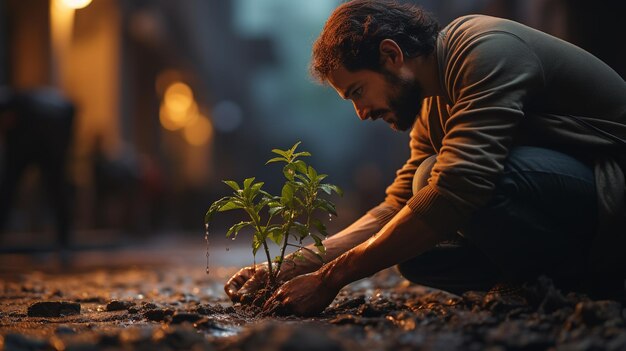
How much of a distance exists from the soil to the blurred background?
1210 millimetres

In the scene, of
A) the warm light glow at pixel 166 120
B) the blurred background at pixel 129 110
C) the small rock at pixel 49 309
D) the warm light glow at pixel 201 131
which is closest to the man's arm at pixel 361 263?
the small rock at pixel 49 309

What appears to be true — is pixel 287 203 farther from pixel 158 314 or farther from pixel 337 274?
pixel 158 314

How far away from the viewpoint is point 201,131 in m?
30.5

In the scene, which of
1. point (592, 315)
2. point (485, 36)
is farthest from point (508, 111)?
point (592, 315)

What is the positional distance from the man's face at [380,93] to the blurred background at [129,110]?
45 centimetres

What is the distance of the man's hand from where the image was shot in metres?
2.89

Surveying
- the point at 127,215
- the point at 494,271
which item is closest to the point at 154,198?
the point at 127,215

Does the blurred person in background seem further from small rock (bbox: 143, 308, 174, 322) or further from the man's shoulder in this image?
the man's shoulder

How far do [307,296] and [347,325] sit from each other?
0.27m

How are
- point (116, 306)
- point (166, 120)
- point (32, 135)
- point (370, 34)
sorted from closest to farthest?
point (370, 34) < point (116, 306) < point (32, 135) < point (166, 120)

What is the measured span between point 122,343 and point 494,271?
171 cm

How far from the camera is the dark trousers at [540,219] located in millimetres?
2811

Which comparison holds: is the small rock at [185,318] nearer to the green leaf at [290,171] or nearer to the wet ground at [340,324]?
the wet ground at [340,324]

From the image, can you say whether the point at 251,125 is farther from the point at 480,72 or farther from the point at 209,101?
the point at 480,72
